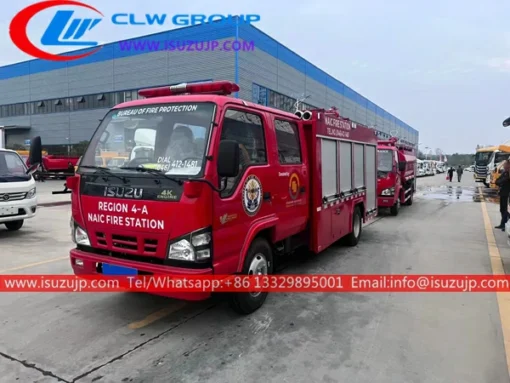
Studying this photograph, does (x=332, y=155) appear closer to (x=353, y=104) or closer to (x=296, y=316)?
(x=296, y=316)

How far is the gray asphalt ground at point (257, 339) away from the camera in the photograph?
3.16 m

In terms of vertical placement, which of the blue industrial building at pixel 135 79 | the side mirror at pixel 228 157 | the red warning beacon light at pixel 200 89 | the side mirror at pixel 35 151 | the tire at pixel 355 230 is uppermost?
the blue industrial building at pixel 135 79

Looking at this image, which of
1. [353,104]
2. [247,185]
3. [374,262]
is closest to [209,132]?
[247,185]

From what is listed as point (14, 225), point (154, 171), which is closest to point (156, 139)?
point (154, 171)

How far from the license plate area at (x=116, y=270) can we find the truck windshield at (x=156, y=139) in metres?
0.95

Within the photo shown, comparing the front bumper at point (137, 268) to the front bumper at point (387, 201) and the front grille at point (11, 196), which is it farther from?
the front bumper at point (387, 201)

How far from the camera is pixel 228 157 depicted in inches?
137

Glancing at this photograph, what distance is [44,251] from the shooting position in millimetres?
7316

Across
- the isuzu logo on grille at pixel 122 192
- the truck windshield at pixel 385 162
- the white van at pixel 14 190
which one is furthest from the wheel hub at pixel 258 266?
the truck windshield at pixel 385 162

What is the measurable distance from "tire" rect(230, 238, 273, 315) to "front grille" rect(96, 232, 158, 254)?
100cm

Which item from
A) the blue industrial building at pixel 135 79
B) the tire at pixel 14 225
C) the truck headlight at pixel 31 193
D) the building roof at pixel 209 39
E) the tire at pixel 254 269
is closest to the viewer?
the tire at pixel 254 269

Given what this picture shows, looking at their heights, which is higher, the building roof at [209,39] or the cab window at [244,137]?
the building roof at [209,39]

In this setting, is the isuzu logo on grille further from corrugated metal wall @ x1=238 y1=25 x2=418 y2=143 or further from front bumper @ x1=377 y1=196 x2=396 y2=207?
corrugated metal wall @ x1=238 y1=25 x2=418 y2=143

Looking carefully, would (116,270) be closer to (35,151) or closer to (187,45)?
(35,151)
